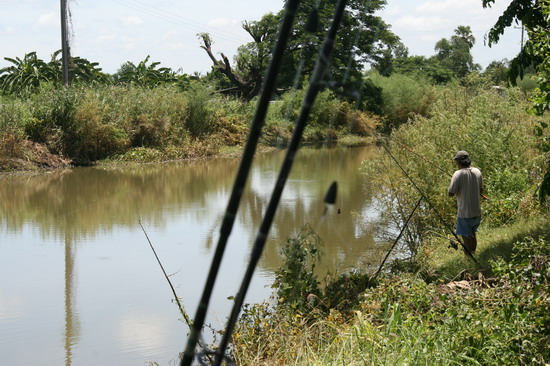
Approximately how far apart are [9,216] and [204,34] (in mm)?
25982

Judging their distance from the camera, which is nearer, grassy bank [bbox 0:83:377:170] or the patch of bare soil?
the patch of bare soil

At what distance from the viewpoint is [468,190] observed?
8.96m

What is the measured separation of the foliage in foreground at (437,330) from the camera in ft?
16.9

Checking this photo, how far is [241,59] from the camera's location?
45531 millimetres

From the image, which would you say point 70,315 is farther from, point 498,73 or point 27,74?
point 27,74

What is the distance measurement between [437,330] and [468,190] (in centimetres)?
377

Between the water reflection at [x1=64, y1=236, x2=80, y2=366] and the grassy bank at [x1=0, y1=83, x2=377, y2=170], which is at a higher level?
the grassy bank at [x1=0, y1=83, x2=377, y2=170]

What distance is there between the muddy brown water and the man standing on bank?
1.68 meters

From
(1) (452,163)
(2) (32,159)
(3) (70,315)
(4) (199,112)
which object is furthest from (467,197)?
(4) (199,112)

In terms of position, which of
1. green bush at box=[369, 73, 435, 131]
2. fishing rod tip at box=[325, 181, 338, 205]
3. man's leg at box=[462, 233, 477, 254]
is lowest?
man's leg at box=[462, 233, 477, 254]

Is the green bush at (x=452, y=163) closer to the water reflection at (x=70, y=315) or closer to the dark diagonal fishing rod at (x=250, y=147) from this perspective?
the water reflection at (x=70, y=315)

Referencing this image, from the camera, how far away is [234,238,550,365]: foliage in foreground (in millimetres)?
5152

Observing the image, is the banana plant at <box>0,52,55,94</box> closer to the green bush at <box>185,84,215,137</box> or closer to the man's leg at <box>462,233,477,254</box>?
the green bush at <box>185,84,215,137</box>

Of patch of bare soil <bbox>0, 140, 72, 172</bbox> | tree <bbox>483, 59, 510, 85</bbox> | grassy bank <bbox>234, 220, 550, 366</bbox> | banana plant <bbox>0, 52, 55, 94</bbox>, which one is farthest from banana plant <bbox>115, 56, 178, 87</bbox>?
grassy bank <bbox>234, 220, 550, 366</bbox>
